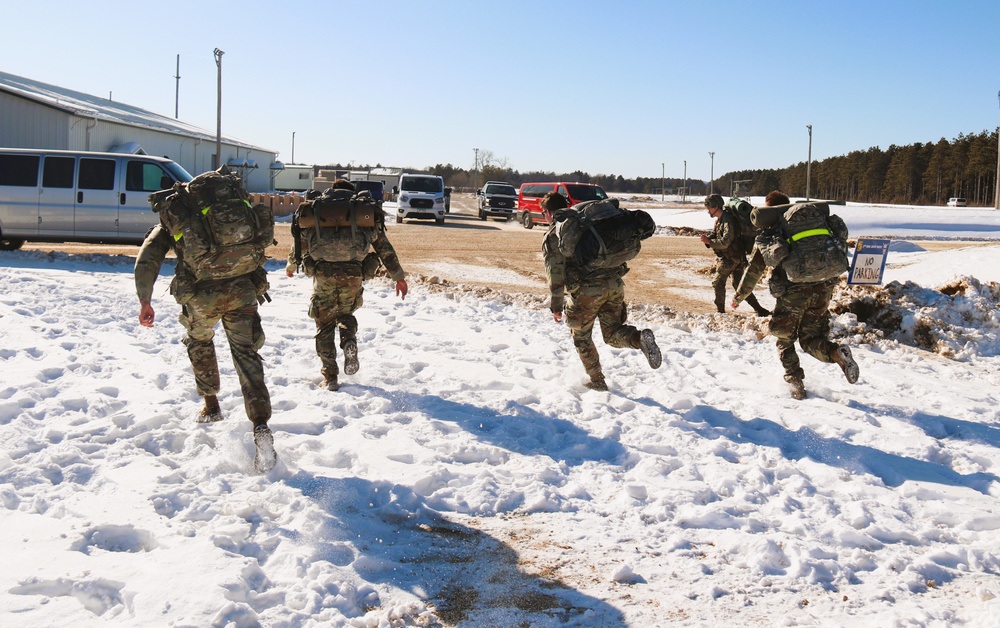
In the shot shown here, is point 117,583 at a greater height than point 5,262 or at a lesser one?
lesser

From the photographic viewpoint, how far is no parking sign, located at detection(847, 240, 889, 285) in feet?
30.3

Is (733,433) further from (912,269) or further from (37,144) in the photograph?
(37,144)

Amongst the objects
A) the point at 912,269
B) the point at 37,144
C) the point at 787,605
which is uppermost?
the point at 37,144

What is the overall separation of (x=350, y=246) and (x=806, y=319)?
12.2ft

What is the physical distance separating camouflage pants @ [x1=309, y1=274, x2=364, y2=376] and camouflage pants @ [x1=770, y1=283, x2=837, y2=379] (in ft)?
11.3

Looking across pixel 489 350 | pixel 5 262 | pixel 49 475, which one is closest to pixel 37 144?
pixel 5 262

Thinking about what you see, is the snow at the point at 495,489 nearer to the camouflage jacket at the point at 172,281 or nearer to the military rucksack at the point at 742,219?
the camouflage jacket at the point at 172,281

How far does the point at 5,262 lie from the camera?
43.5 ft

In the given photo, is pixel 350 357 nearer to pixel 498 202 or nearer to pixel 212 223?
pixel 212 223

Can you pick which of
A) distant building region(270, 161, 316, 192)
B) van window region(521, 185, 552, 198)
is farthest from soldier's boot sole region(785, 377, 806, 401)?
distant building region(270, 161, 316, 192)

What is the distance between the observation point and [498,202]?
34.6 metres

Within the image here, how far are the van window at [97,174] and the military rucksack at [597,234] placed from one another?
10850mm

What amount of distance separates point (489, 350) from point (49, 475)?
179 inches

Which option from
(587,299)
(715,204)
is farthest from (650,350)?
(715,204)
